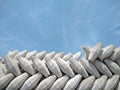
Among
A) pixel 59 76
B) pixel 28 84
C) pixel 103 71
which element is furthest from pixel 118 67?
pixel 28 84

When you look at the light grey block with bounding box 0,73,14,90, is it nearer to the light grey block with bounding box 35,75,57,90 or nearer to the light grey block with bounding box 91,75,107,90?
the light grey block with bounding box 35,75,57,90

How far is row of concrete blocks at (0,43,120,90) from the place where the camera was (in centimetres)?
69

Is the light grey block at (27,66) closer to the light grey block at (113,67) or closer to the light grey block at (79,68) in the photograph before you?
the light grey block at (79,68)

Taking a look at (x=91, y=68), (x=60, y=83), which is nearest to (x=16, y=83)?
(x=60, y=83)

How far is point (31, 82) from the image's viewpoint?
0.69m

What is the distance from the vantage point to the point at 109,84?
699mm

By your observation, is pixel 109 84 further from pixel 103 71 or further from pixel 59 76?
pixel 59 76

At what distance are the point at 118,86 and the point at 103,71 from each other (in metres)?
0.08

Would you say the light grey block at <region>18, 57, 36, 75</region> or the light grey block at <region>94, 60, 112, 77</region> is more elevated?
the light grey block at <region>18, 57, 36, 75</region>

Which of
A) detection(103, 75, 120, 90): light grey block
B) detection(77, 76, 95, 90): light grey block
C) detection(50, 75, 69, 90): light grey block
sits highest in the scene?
detection(50, 75, 69, 90): light grey block

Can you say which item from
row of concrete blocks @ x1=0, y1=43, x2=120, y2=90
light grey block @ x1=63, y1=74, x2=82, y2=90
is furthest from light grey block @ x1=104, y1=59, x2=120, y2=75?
light grey block @ x1=63, y1=74, x2=82, y2=90

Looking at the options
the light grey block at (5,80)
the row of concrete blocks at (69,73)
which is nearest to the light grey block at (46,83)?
the row of concrete blocks at (69,73)

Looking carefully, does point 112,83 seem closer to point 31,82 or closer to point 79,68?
point 79,68

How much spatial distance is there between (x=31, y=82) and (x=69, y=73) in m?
0.14
